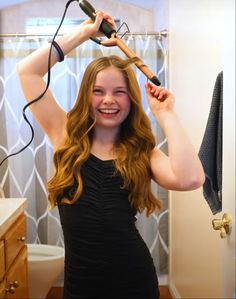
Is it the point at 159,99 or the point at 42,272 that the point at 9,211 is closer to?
the point at 42,272

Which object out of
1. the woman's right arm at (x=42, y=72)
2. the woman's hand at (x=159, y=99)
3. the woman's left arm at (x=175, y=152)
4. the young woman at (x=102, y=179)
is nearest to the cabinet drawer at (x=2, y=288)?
the young woman at (x=102, y=179)

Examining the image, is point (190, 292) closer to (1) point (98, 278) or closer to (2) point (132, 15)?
(1) point (98, 278)

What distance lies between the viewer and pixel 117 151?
3.49 ft

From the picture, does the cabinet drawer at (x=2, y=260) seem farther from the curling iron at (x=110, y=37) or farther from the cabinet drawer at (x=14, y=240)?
the curling iron at (x=110, y=37)

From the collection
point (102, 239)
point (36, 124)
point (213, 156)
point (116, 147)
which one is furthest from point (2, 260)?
point (36, 124)

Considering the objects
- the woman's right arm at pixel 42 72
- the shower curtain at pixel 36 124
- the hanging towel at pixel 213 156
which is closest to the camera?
the woman's right arm at pixel 42 72

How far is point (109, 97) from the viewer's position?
99 cm

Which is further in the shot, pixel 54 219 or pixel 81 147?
pixel 54 219

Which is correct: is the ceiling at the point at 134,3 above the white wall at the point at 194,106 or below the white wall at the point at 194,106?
above

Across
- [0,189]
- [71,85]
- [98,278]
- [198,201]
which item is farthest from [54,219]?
[98,278]

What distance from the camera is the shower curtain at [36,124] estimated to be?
6.92 ft

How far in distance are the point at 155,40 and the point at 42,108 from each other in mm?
1286

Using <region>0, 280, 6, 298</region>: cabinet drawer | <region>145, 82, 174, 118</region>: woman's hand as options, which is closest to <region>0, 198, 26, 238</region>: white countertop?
<region>0, 280, 6, 298</region>: cabinet drawer

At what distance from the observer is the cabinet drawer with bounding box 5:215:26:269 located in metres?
1.38
